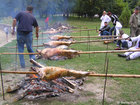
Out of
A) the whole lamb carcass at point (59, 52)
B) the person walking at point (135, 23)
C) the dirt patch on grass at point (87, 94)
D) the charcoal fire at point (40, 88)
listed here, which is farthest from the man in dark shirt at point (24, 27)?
the person walking at point (135, 23)

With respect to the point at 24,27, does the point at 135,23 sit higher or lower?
higher

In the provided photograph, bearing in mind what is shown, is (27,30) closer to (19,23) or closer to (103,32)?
Answer: (19,23)

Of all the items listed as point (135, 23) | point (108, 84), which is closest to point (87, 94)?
point (108, 84)

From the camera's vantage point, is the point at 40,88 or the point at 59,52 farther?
the point at 59,52

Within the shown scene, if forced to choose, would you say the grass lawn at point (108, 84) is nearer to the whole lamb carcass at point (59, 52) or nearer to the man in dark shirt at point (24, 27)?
the whole lamb carcass at point (59, 52)

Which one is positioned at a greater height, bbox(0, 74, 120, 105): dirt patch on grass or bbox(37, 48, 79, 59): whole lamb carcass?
bbox(37, 48, 79, 59): whole lamb carcass

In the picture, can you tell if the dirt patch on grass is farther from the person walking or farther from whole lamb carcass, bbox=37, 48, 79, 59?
the person walking

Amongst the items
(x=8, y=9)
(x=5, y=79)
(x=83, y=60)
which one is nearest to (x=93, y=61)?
(x=83, y=60)

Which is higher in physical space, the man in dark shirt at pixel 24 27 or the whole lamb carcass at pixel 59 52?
the man in dark shirt at pixel 24 27

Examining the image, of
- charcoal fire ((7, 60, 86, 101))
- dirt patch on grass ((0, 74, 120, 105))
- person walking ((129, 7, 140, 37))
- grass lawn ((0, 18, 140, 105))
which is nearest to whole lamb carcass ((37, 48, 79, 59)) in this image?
grass lawn ((0, 18, 140, 105))

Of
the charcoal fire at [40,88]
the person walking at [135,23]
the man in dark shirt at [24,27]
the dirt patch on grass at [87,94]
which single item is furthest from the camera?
the person walking at [135,23]

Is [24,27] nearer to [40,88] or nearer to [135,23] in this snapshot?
[40,88]

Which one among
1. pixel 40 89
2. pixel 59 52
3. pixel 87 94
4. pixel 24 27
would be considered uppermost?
pixel 24 27

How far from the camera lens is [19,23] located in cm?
561
